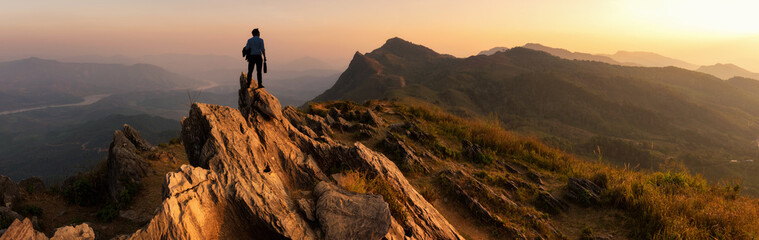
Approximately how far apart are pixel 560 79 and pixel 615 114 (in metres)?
25.4

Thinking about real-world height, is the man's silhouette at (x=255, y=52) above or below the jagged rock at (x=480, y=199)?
above

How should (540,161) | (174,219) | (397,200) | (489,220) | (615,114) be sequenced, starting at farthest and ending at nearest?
1. (615,114)
2. (540,161)
3. (489,220)
4. (397,200)
5. (174,219)

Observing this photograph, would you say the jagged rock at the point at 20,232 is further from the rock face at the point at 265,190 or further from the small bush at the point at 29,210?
the small bush at the point at 29,210

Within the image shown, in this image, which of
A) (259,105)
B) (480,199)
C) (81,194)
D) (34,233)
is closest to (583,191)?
(480,199)

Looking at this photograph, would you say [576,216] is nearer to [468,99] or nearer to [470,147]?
[470,147]

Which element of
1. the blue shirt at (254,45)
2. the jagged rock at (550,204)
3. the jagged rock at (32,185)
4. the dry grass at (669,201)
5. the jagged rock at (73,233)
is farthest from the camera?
the blue shirt at (254,45)

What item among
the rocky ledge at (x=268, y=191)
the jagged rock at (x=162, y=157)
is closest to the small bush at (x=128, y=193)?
the rocky ledge at (x=268, y=191)

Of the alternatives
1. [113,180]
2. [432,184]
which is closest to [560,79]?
[432,184]

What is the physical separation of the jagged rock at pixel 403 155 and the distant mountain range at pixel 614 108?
4120 cm

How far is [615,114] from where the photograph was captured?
309 feet

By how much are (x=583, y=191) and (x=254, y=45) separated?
16.6 m

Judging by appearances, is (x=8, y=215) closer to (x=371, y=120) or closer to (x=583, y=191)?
(x=371, y=120)

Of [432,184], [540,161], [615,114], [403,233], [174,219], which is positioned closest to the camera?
[174,219]

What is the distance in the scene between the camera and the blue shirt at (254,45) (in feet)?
39.1
